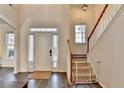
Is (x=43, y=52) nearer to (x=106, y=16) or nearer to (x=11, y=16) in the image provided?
(x=11, y=16)

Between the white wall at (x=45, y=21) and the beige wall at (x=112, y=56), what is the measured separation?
12.2 feet

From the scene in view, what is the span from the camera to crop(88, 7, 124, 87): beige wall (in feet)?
14.2

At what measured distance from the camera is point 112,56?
5.05m

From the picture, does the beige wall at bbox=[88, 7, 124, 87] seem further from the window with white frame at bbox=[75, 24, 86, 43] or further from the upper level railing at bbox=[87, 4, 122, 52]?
the window with white frame at bbox=[75, 24, 86, 43]

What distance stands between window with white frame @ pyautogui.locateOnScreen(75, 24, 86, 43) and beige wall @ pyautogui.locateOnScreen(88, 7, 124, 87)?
430cm

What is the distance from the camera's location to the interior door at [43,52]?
10.2 meters

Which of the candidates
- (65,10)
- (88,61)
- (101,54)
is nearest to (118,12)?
(101,54)

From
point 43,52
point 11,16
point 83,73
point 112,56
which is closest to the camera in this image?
point 112,56

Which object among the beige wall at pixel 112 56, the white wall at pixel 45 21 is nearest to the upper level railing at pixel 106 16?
the beige wall at pixel 112 56

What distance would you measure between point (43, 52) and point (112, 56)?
566 cm

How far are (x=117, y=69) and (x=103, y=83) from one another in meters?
1.67

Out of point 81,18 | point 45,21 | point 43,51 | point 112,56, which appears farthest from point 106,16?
point 43,51
